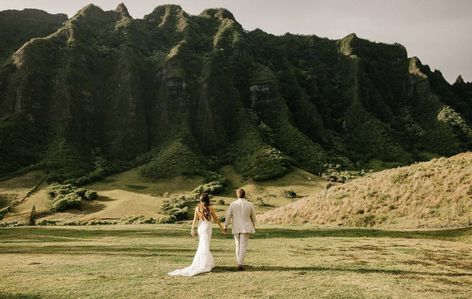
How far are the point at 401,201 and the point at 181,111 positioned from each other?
120152 millimetres

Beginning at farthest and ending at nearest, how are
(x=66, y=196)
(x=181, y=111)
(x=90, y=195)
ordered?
(x=181, y=111), (x=90, y=195), (x=66, y=196)

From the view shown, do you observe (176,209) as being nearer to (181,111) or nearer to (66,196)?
(66,196)

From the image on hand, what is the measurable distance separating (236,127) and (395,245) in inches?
5105

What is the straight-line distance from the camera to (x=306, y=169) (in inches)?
4961

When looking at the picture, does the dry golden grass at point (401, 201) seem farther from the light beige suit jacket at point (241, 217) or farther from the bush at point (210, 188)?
the bush at point (210, 188)

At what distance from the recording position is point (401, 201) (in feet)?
137

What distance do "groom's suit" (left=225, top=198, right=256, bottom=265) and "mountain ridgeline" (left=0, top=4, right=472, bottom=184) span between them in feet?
313

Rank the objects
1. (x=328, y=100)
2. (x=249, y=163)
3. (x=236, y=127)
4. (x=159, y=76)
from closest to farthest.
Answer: (x=249, y=163) → (x=236, y=127) → (x=159, y=76) → (x=328, y=100)

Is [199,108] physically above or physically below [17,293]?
above

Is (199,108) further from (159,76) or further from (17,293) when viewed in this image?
(17,293)

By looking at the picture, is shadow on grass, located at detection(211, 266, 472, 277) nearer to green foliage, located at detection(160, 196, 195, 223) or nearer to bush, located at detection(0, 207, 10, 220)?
green foliage, located at detection(160, 196, 195, 223)

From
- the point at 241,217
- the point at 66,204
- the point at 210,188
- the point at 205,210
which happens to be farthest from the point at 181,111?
the point at 241,217

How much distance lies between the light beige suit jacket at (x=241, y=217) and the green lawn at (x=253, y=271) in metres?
1.49

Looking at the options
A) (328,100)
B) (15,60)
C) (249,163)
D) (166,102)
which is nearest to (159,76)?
(166,102)
